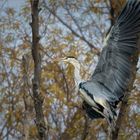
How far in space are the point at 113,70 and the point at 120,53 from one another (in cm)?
13

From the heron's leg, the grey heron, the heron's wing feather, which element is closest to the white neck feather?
the grey heron

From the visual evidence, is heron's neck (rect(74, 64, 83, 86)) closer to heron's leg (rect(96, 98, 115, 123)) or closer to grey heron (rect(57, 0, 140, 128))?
grey heron (rect(57, 0, 140, 128))

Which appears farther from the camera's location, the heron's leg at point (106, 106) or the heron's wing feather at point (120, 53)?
the heron's wing feather at point (120, 53)

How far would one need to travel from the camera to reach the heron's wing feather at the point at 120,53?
3.27 metres

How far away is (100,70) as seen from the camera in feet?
11.1

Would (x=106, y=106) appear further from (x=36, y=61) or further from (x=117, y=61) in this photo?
(x=36, y=61)

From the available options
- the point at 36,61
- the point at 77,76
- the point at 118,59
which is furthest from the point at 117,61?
the point at 36,61

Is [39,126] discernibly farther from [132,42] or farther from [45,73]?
[45,73]

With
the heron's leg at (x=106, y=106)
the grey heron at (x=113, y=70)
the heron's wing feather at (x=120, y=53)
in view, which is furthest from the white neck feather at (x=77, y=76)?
the heron's leg at (x=106, y=106)

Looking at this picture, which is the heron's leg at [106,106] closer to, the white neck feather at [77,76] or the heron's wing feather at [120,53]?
the heron's wing feather at [120,53]

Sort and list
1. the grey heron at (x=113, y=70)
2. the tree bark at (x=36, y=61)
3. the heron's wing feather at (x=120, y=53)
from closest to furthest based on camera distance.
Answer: the tree bark at (x=36, y=61)
the grey heron at (x=113, y=70)
the heron's wing feather at (x=120, y=53)

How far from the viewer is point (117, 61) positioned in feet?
11.0

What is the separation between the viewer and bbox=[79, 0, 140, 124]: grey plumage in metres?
3.22

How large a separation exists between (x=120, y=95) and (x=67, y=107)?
333 cm
